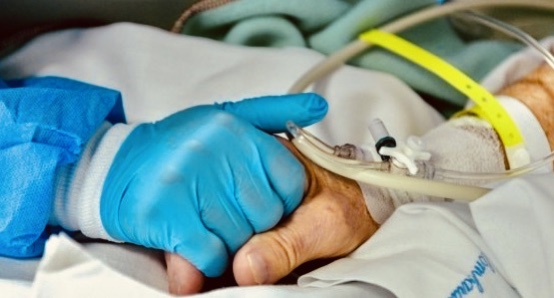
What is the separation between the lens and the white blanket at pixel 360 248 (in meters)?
0.61

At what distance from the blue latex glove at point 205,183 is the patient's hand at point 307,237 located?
1cm

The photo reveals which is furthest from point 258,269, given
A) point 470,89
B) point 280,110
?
point 470,89

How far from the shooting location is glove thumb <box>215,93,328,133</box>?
2.33ft

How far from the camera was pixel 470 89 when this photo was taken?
867mm

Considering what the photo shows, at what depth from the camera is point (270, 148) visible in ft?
2.25

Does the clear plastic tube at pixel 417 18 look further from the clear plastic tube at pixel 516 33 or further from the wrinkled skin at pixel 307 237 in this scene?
the wrinkled skin at pixel 307 237

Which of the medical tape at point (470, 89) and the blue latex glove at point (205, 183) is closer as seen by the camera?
the blue latex glove at point (205, 183)

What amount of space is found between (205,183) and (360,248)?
0.15 metres

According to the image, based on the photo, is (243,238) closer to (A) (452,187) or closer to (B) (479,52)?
(A) (452,187)

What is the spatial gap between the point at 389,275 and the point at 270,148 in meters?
0.14

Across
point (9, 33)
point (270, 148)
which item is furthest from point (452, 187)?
point (9, 33)

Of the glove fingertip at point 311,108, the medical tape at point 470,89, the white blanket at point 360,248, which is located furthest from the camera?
the medical tape at point 470,89

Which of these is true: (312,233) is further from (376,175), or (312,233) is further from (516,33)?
(516,33)

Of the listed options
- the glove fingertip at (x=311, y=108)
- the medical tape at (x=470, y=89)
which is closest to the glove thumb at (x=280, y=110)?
the glove fingertip at (x=311, y=108)
